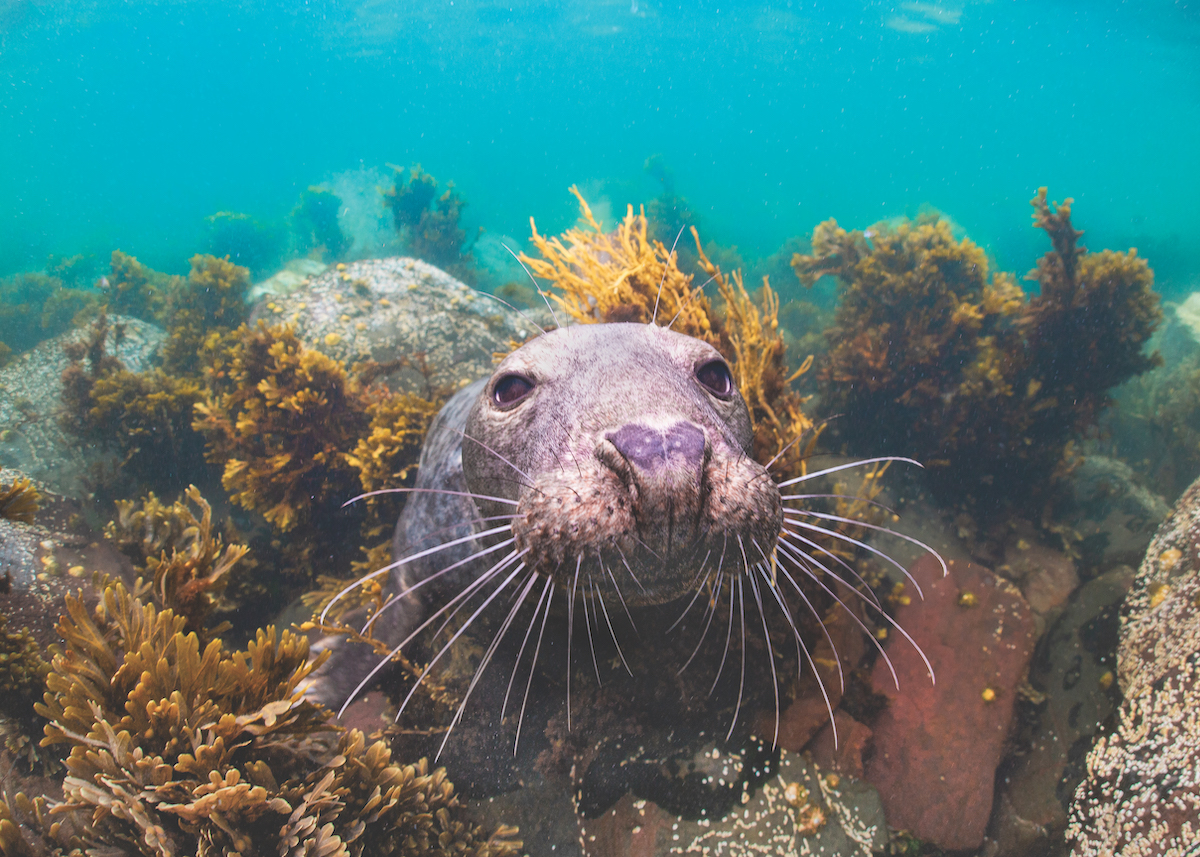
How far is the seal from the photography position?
1237 millimetres

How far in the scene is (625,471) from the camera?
124 centimetres

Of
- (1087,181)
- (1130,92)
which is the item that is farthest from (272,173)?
(1087,181)

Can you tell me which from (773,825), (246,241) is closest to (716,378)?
(773,825)

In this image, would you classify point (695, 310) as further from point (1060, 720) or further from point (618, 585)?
point (1060, 720)

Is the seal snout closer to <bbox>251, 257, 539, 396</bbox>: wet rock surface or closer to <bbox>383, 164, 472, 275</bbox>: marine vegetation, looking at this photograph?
<bbox>251, 257, 539, 396</bbox>: wet rock surface

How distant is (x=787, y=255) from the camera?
1880 centimetres

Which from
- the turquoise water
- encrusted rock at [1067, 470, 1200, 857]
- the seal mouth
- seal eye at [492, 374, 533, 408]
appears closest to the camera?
the seal mouth

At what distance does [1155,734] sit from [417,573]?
397 centimetres

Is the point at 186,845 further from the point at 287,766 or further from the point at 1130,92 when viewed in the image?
the point at 1130,92

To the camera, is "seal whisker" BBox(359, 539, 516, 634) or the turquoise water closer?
"seal whisker" BBox(359, 539, 516, 634)

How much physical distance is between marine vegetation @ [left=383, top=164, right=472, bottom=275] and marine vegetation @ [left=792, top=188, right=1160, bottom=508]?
1134 centimetres

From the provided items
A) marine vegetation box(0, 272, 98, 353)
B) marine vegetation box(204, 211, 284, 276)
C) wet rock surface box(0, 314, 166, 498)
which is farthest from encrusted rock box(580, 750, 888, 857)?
marine vegetation box(204, 211, 284, 276)

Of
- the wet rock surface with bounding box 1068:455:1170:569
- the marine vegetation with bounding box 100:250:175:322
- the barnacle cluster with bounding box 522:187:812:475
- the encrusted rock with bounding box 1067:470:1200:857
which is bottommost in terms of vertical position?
the marine vegetation with bounding box 100:250:175:322

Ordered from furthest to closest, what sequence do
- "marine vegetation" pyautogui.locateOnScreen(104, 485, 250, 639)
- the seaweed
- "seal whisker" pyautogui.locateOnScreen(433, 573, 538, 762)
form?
1. the seaweed
2. "marine vegetation" pyautogui.locateOnScreen(104, 485, 250, 639)
3. "seal whisker" pyautogui.locateOnScreen(433, 573, 538, 762)
